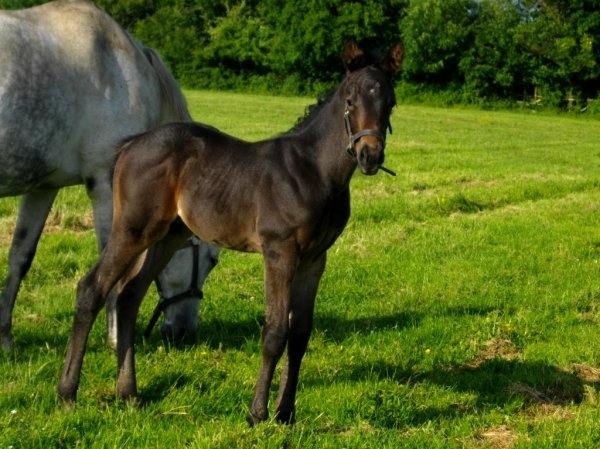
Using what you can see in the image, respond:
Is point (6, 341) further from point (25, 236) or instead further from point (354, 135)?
point (354, 135)

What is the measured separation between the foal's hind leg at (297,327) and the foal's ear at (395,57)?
45.1 inches

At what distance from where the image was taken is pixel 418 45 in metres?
47.4

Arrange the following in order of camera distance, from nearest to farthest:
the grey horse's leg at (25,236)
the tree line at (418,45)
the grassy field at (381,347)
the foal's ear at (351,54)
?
the foal's ear at (351,54) < the grassy field at (381,347) < the grey horse's leg at (25,236) < the tree line at (418,45)

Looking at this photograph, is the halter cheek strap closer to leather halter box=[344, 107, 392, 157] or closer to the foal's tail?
leather halter box=[344, 107, 392, 157]

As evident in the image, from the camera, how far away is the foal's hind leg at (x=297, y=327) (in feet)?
15.1

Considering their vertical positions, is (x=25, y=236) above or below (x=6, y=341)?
above

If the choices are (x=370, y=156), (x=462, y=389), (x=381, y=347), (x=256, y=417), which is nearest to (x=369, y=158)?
(x=370, y=156)

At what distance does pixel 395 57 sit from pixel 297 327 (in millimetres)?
1656

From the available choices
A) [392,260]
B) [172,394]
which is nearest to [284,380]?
[172,394]

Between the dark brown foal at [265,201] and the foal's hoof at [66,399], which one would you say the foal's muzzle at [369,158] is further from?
the foal's hoof at [66,399]

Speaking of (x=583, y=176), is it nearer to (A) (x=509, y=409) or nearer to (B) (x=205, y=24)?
(A) (x=509, y=409)

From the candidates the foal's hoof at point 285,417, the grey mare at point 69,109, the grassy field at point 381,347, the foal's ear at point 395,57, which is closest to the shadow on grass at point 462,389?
the grassy field at point 381,347

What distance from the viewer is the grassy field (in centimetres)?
443

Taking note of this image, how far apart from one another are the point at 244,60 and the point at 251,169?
5354cm
